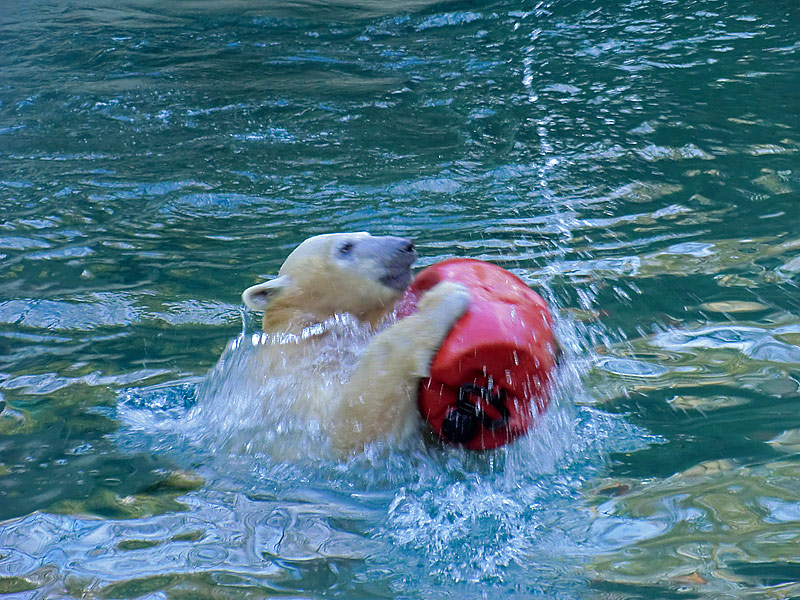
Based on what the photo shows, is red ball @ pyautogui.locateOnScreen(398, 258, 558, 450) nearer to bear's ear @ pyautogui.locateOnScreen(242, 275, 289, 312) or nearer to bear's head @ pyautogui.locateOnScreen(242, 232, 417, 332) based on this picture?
bear's head @ pyautogui.locateOnScreen(242, 232, 417, 332)

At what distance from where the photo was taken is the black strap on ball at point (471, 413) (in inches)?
95.6

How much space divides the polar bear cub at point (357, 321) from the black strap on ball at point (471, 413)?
0.15m

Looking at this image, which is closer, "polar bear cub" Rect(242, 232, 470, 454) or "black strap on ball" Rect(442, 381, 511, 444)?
"black strap on ball" Rect(442, 381, 511, 444)

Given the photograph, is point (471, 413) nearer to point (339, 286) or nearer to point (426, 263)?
point (339, 286)

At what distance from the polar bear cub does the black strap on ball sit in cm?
15

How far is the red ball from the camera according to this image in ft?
7.95

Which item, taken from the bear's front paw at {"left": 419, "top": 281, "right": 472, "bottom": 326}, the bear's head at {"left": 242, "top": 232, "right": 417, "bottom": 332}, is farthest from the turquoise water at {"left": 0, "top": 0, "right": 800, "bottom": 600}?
the bear's front paw at {"left": 419, "top": 281, "right": 472, "bottom": 326}

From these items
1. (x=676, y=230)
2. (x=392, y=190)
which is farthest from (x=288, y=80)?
(x=676, y=230)

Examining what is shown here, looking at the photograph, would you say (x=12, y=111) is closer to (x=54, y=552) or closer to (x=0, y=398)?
(x=0, y=398)

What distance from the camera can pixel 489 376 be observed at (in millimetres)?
2420

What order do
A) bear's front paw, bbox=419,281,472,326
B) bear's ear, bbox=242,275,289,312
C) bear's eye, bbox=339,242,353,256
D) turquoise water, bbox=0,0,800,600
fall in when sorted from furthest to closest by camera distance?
bear's eye, bbox=339,242,353,256 → bear's ear, bbox=242,275,289,312 → bear's front paw, bbox=419,281,472,326 → turquoise water, bbox=0,0,800,600

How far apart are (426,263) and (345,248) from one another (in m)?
0.97

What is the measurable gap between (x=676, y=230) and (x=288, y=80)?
4826mm

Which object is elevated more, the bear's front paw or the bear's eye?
the bear's front paw
